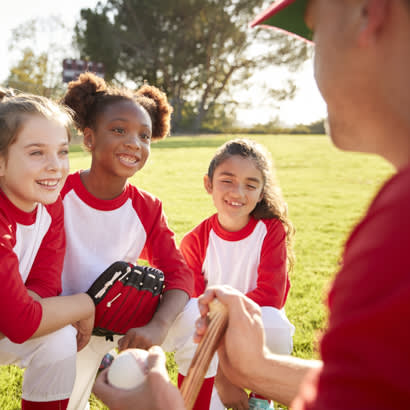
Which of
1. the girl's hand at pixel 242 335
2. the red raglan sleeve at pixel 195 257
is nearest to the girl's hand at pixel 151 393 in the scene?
the girl's hand at pixel 242 335

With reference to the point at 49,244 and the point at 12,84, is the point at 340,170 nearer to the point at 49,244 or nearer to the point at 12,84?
the point at 49,244

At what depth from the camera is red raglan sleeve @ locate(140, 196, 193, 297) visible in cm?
245

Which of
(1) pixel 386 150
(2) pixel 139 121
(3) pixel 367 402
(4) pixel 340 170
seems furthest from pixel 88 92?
(4) pixel 340 170

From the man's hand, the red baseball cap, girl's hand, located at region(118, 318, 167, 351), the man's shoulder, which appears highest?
the red baseball cap

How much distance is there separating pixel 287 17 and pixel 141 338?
1518 mm

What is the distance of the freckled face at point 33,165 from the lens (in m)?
1.98

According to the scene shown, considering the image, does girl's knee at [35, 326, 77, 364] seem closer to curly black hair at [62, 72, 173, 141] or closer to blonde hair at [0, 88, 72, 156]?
blonde hair at [0, 88, 72, 156]

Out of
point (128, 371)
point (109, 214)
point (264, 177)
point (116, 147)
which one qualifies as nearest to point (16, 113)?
point (116, 147)

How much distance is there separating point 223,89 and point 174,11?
7177 mm

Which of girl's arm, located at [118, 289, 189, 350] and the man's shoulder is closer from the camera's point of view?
the man's shoulder

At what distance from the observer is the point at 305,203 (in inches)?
340

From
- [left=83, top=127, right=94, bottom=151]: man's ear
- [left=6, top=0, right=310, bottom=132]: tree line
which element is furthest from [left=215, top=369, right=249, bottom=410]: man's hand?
[left=6, top=0, right=310, bottom=132]: tree line

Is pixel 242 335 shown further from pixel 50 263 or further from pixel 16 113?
pixel 16 113

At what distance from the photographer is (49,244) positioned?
2.15 metres
